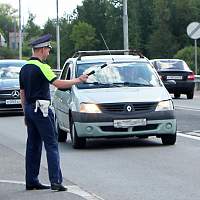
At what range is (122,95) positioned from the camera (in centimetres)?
1435

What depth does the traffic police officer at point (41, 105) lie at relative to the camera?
32.9 feet

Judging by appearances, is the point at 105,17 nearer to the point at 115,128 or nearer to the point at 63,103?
the point at 63,103

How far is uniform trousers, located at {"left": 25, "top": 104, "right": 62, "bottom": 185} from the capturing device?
10047 mm

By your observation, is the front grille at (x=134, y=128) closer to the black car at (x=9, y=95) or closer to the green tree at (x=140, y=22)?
the black car at (x=9, y=95)

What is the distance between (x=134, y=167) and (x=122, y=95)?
8.40ft

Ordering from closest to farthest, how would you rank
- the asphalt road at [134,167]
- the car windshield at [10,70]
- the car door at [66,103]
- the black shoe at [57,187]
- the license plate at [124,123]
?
1. the asphalt road at [134,167]
2. the black shoe at [57,187]
3. the license plate at [124,123]
4. the car door at [66,103]
5. the car windshield at [10,70]

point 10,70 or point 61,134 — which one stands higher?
point 10,70

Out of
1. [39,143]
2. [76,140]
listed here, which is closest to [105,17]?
[76,140]

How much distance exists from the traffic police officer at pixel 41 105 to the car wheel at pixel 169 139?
4.74 meters

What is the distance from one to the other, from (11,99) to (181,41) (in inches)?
2978

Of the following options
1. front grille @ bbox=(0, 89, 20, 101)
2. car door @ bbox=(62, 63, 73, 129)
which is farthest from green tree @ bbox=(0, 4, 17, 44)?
car door @ bbox=(62, 63, 73, 129)

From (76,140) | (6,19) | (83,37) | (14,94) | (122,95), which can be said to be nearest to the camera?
(122,95)

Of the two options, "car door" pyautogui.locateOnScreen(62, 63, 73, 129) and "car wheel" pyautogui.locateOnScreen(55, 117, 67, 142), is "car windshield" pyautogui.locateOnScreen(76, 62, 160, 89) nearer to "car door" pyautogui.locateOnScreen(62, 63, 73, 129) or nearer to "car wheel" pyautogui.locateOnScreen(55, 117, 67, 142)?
"car door" pyautogui.locateOnScreen(62, 63, 73, 129)

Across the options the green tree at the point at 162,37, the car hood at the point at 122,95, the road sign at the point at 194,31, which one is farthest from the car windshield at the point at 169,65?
the green tree at the point at 162,37
